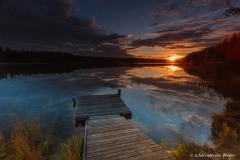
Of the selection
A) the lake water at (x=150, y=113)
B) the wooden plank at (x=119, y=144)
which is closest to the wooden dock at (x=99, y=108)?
the lake water at (x=150, y=113)

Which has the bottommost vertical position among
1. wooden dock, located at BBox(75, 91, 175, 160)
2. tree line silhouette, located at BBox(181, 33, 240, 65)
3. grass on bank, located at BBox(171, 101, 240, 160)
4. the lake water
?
the lake water

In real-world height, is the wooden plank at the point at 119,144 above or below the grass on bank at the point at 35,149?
above

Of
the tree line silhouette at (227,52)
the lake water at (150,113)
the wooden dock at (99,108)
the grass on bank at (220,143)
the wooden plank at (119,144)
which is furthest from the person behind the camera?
the tree line silhouette at (227,52)

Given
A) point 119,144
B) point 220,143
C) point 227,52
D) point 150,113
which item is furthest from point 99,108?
point 227,52

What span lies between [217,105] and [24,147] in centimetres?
1475

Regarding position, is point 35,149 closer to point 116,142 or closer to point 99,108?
point 116,142

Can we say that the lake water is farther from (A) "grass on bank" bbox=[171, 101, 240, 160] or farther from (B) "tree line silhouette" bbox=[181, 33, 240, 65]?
(B) "tree line silhouette" bbox=[181, 33, 240, 65]

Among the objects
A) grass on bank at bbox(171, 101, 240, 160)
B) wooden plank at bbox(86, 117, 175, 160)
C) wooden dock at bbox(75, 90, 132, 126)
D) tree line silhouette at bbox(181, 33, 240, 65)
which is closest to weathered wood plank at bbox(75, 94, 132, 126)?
wooden dock at bbox(75, 90, 132, 126)

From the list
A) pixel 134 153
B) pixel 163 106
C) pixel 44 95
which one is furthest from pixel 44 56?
pixel 134 153

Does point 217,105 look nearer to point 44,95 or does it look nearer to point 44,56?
point 44,95

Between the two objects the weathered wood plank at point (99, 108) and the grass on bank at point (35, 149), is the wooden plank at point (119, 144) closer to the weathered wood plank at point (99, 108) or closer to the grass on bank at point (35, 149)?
the grass on bank at point (35, 149)

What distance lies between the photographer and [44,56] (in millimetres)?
119438

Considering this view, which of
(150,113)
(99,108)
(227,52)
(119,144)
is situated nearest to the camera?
(119,144)

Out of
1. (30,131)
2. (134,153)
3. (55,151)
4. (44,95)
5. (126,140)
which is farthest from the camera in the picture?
(44,95)
